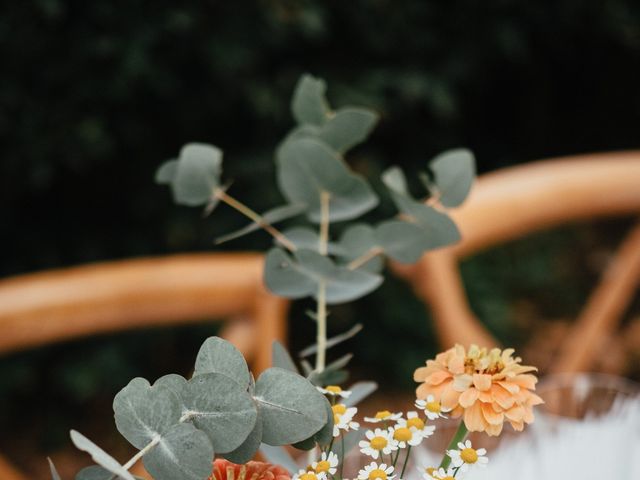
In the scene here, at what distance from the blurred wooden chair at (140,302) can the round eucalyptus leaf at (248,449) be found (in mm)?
616

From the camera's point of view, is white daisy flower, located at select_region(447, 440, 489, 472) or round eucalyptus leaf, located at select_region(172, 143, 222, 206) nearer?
white daisy flower, located at select_region(447, 440, 489, 472)

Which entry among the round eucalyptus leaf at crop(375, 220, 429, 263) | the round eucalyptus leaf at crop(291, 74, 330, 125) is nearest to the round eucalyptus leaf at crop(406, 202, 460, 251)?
the round eucalyptus leaf at crop(375, 220, 429, 263)

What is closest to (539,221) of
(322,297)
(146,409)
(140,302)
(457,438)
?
(140,302)

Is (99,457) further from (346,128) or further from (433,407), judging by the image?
(346,128)

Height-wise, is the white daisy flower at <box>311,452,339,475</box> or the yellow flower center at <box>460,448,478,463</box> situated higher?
the yellow flower center at <box>460,448,478,463</box>

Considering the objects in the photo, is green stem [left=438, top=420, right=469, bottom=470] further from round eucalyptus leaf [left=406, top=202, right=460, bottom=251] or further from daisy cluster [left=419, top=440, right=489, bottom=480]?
round eucalyptus leaf [left=406, top=202, right=460, bottom=251]

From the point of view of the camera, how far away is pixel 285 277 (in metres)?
0.61

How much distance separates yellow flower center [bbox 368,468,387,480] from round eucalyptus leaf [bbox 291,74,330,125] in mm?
348

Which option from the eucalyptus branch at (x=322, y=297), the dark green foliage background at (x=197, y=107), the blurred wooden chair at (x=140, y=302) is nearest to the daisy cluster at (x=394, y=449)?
the eucalyptus branch at (x=322, y=297)

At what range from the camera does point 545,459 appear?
0.77m

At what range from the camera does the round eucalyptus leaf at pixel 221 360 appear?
0.40 m

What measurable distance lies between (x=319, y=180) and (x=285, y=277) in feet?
0.27

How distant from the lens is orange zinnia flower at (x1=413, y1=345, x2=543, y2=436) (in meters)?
0.39

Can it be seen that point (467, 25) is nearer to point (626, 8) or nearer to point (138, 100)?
point (626, 8)
